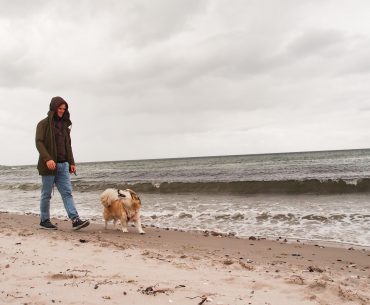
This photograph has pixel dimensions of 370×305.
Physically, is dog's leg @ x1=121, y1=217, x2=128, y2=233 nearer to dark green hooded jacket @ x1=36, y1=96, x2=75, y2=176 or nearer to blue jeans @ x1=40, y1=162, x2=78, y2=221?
blue jeans @ x1=40, y1=162, x2=78, y2=221

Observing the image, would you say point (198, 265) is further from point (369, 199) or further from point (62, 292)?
point (369, 199)

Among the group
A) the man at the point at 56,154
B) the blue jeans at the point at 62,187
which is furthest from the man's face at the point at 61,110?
the blue jeans at the point at 62,187

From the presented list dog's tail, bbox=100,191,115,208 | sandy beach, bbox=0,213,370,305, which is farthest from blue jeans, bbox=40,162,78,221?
dog's tail, bbox=100,191,115,208

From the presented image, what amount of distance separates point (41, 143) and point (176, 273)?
342cm

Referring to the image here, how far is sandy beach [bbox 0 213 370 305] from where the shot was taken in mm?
2699

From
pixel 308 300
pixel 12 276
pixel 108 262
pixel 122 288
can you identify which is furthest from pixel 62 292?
pixel 308 300

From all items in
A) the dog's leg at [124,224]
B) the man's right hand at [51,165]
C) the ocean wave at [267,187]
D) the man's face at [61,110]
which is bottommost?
the ocean wave at [267,187]

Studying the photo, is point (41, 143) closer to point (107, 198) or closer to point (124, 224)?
point (107, 198)

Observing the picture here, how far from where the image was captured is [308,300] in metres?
2.68

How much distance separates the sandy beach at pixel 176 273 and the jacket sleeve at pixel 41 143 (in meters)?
1.15

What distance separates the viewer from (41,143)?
573cm

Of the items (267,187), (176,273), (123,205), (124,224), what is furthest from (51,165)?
(267,187)

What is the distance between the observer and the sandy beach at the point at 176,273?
2699mm

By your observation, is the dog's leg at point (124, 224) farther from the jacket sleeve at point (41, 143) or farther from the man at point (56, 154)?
the jacket sleeve at point (41, 143)
